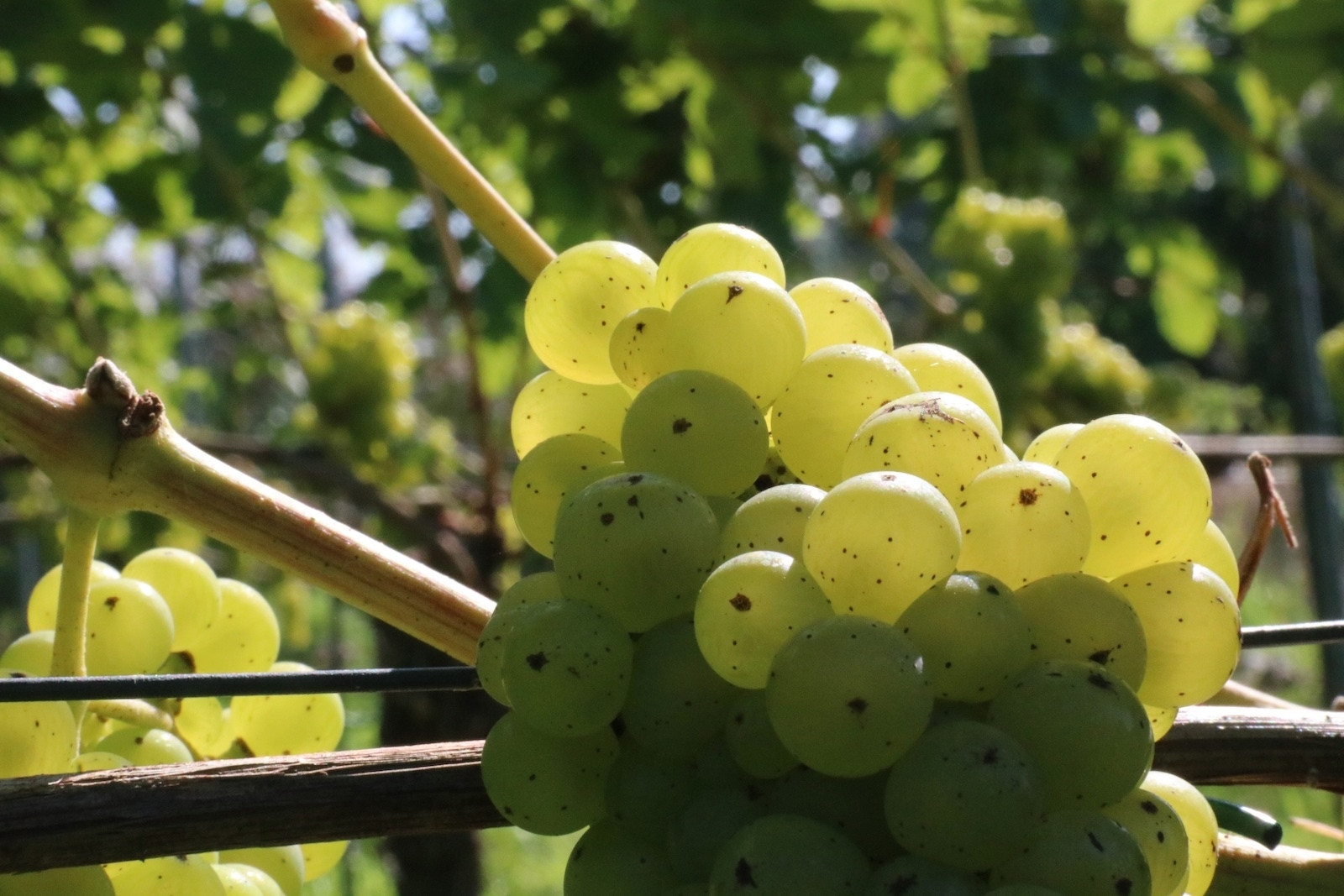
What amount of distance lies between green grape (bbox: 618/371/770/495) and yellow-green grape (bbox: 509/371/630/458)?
62mm

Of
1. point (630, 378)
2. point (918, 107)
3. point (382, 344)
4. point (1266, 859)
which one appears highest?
point (918, 107)

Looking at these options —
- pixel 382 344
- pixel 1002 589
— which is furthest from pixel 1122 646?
pixel 382 344

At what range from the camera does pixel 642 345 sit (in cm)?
51

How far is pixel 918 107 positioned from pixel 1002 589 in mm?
1651

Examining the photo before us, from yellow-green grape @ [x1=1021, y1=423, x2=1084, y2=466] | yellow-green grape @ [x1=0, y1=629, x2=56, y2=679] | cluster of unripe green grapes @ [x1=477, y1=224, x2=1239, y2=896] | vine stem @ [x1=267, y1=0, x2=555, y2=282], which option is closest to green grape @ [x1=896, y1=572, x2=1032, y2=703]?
cluster of unripe green grapes @ [x1=477, y1=224, x2=1239, y2=896]

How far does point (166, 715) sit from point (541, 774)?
0.75 feet

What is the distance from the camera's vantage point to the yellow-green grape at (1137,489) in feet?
1.48

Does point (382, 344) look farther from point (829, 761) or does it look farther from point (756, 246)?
point (829, 761)

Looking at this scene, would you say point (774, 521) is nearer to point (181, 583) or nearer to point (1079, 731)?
point (1079, 731)

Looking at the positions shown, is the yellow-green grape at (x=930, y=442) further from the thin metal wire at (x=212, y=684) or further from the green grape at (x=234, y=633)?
the green grape at (x=234, y=633)

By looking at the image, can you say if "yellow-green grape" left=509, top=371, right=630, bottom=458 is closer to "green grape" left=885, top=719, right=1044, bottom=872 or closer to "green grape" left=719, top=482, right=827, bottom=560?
"green grape" left=719, top=482, right=827, bottom=560

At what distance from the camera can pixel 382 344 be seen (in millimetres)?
1812

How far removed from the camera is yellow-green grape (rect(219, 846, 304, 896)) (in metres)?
0.54

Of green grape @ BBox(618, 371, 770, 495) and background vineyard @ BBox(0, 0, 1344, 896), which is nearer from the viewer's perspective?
green grape @ BBox(618, 371, 770, 495)
